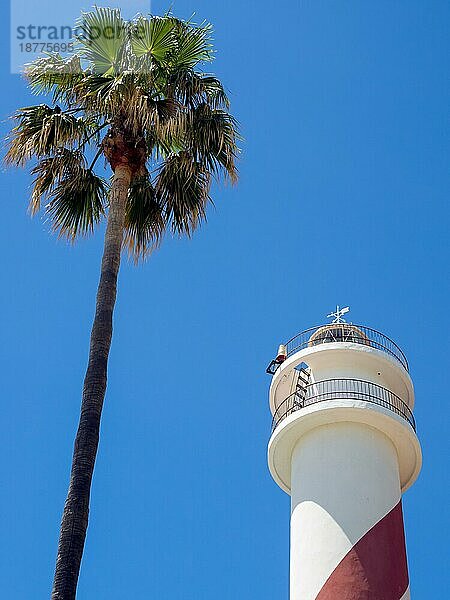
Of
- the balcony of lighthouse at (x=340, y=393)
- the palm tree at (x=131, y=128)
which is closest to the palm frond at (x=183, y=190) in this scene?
the palm tree at (x=131, y=128)

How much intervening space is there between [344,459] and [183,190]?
827cm

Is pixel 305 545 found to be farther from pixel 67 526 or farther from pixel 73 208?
pixel 67 526

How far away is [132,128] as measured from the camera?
17.1 metres

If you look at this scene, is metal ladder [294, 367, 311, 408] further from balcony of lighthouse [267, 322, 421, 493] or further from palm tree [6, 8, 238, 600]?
palm tree [6, 8, 238, 600]

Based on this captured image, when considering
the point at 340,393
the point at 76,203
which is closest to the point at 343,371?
the point at 340,393

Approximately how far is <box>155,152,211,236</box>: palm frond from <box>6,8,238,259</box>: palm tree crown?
2 centimetres

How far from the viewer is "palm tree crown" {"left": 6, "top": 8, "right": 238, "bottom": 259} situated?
57.6 feet

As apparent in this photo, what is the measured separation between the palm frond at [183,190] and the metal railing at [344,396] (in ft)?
24.4

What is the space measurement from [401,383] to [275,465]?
13.1 feet

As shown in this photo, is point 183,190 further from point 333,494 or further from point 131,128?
point 333,494

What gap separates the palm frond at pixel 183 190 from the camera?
1833cm

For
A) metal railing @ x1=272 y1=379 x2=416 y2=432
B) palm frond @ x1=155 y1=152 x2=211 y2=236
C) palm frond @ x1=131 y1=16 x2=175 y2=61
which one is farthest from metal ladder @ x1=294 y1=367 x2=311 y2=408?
palm frond @ x1=131 y1=16 x2=175 y2=61

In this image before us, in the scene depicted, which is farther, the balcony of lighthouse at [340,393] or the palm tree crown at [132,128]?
the balcony of lighthouse at [340,393]

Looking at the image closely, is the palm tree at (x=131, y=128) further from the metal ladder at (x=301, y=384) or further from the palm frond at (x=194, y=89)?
the metal ladder at (x=301, y=384)
